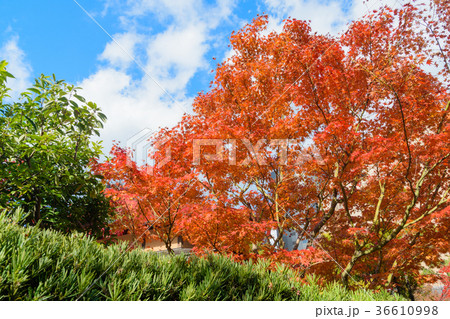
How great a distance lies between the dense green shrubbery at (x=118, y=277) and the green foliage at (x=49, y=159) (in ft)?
5.90

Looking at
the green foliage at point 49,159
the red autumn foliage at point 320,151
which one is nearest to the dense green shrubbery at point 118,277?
the green foliage at point 49,159

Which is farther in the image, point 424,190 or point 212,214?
point 424,190

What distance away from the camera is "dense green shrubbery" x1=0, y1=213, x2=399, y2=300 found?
2410mm

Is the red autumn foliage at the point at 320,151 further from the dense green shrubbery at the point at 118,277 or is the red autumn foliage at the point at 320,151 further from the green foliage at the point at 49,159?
the dense green shrubbery at the point at 118,277

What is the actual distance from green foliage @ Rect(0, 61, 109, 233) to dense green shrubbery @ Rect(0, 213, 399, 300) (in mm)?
1798

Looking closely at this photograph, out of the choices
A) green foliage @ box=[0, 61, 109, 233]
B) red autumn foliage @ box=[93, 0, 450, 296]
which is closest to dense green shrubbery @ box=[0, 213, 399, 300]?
green foliage @ box=[0, 61, 109, 233]

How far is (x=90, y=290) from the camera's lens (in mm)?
2656

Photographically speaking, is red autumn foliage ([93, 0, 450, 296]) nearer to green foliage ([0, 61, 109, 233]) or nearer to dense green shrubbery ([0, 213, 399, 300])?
green foliage ([0, 61, 109, 233])

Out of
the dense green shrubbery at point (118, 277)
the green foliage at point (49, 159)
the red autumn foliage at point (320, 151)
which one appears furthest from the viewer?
the red autumn foliage at point (320, 151)

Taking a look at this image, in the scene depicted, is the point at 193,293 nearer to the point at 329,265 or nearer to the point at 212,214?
the point at 212,214

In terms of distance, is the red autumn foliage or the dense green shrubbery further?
the red autumn foliage

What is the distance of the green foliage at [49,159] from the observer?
5.09 m

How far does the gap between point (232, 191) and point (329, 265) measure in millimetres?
4098
